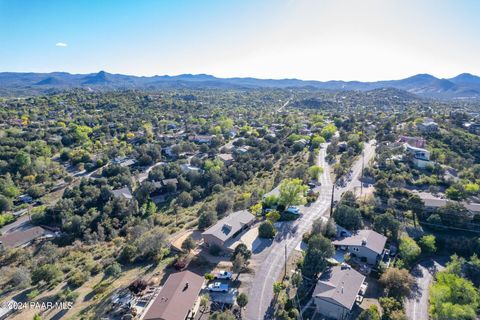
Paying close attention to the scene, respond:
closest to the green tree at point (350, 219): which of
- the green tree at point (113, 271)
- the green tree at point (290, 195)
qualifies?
the green tree at point (290, 195)

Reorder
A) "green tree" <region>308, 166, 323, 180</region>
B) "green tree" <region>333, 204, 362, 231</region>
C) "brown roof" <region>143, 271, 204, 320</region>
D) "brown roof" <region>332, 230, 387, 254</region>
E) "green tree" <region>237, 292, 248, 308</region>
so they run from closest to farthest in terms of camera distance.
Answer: "brown roof" <region>143, 271, 204, 320</region> < "green tree" <region>237, 292, 248, 308</region> < "brown roof" <region>332, 230, 387, 254</region> < "green tree" <region>333, 204, 362, 231</region> < "green tree" <region>308, 166, 323, 180</region>

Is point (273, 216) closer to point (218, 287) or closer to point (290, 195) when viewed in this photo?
point (290, 195)

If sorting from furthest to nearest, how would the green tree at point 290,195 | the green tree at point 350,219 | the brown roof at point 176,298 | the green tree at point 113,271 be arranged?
the green tree at point 290,195, the green tree at point 350,219, the green tree at point 113,271, the brown roof at point 176,298

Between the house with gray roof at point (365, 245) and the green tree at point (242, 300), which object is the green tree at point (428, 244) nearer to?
the house with gray roof at point (365, 245)

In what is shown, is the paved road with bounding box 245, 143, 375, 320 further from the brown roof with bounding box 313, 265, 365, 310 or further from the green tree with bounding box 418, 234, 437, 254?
the green tree with bounding box 418, 234, 437, 254

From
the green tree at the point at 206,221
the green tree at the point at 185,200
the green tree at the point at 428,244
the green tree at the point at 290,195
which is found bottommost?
the green tree at the point at 185,200

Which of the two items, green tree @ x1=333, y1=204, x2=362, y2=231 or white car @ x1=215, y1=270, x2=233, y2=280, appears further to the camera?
green tree @ x1=333, y1=204, x2=362, y2=231

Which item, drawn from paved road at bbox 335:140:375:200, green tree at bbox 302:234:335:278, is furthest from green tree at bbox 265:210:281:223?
paved road at bbox 335:140:375:200
